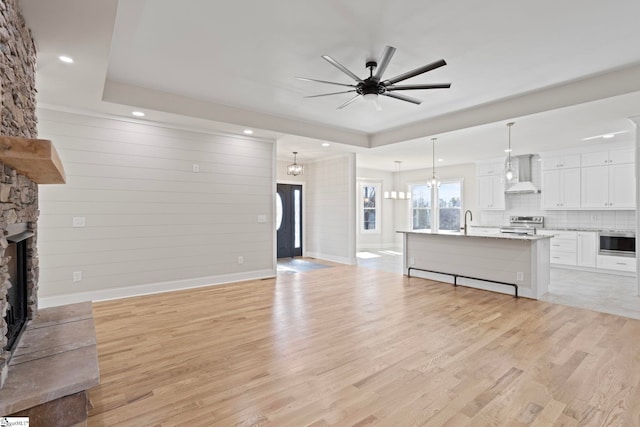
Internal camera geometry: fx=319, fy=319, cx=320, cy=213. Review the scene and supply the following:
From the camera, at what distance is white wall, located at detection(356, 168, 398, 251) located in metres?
10.1

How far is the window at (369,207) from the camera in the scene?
10195 millimetres

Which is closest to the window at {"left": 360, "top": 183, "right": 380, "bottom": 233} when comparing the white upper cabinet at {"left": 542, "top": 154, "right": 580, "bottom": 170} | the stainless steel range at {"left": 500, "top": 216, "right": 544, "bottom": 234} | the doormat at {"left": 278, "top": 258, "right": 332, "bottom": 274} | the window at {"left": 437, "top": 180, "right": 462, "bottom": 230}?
the window at {"left": 437, "top": 180, "right": 462, "bottom": 230}

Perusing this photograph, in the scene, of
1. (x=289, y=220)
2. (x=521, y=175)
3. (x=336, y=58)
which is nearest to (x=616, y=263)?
(x=521, y=175)

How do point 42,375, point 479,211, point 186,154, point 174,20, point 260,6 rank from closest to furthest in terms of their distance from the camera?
point 42,375
point 260,6
point 174,20
point 186,154
point 479,211

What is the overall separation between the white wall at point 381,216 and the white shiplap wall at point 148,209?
449 cm

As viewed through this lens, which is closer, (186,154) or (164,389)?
(164,389)

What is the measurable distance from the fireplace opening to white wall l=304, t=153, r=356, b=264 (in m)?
5.91

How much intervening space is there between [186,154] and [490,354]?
496cm

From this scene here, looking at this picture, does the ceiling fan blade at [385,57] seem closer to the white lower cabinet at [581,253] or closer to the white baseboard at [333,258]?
the white baseboard at [333,258]

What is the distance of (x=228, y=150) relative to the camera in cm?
567

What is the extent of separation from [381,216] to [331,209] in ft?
9.86

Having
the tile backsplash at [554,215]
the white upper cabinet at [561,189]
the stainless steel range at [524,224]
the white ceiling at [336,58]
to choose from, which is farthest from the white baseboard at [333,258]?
the white upper cabinet at [561,189]

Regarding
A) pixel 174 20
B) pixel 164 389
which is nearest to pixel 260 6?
pixel 174 20

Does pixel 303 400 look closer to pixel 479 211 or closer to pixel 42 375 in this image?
pixel 42 375
